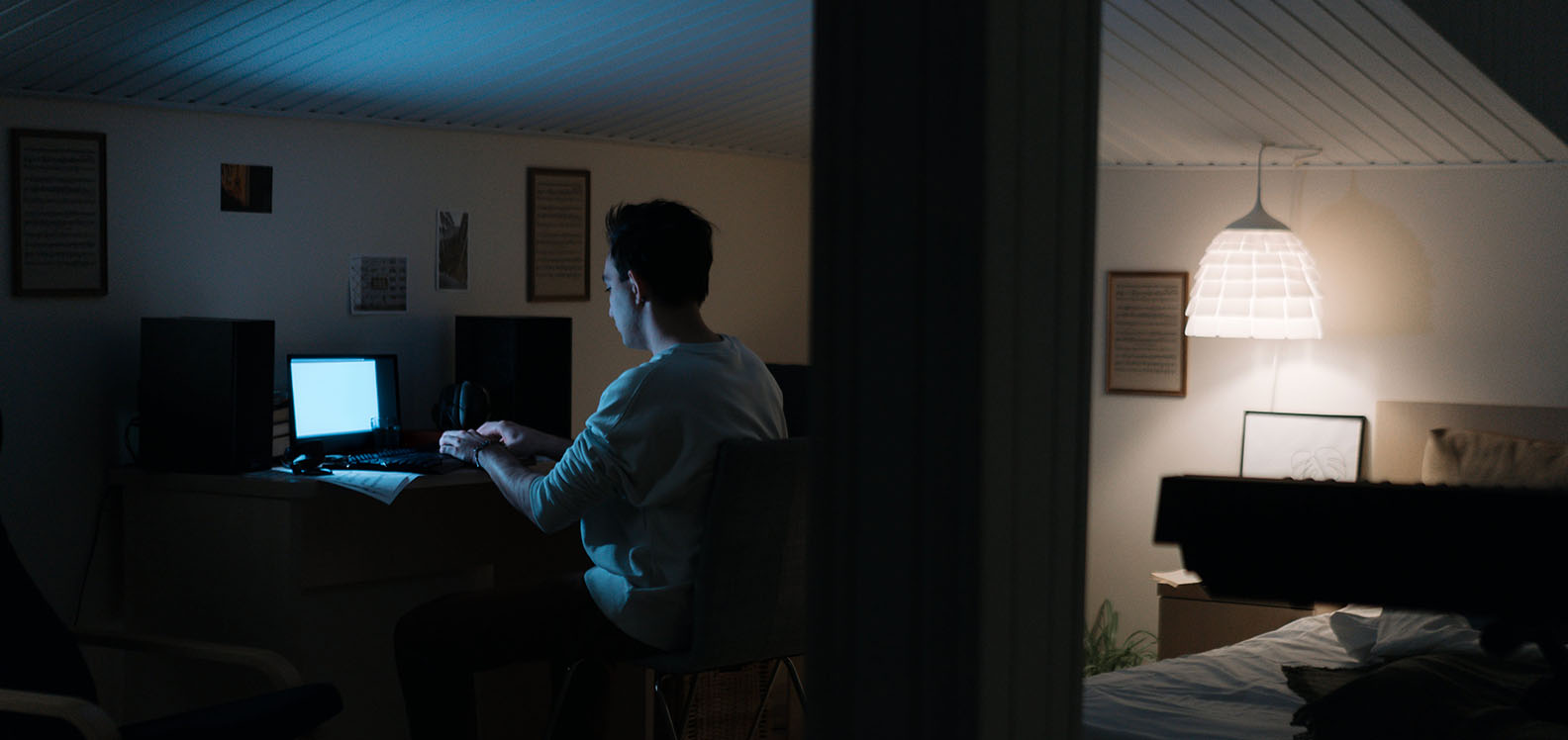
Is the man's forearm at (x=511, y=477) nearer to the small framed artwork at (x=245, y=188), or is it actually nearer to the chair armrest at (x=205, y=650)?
the chair armrest at (x=205, y=650)

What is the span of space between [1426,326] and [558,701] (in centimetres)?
300

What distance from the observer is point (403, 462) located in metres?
3.29

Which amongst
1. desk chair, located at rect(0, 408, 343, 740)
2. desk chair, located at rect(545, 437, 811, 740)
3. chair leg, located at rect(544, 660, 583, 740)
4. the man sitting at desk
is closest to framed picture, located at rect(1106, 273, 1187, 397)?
the man sitting at desk

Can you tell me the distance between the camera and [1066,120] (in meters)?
0.88

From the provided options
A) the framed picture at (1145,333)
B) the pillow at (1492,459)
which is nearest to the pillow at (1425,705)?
the pillow at (1492,459)

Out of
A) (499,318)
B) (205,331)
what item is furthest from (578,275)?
(205,331)

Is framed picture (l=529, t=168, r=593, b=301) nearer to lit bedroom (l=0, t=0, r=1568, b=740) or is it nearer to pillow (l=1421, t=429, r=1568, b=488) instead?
lit bedroom (l=0, t=0, r=1568, b=740)

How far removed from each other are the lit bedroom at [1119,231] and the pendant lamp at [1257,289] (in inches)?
0.9

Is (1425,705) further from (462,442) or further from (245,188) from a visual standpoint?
(245,188)

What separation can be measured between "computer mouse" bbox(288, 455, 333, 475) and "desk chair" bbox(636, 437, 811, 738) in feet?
3.39

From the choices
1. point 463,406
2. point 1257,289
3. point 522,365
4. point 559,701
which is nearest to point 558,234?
point 522,365

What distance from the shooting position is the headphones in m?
3.69

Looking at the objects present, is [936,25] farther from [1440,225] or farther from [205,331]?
[1440,225]

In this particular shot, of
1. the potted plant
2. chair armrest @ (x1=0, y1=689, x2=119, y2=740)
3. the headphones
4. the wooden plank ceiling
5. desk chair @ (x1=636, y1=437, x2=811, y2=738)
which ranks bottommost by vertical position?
the potted plant
